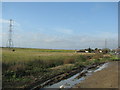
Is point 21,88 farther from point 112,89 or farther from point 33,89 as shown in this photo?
point 112,89

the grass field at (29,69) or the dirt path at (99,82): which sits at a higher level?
the grass field at (29,69)

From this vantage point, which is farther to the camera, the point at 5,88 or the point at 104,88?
the point at 104,88

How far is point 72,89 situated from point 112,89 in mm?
2231

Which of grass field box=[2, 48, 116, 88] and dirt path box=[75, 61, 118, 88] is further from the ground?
grass field box=[2, 48, 116, 88]

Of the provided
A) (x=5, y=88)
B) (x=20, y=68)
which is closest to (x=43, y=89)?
(x=5, y=88)

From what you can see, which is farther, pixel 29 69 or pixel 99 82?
pixel 29 69

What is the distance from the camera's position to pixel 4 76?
13.3 m

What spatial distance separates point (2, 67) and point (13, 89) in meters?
6.83

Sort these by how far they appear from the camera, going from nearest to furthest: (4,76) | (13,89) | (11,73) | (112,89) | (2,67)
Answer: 1. (13,89)
2. (112,89)
3. (4,76)
4. (11,73)
5. (2,67)

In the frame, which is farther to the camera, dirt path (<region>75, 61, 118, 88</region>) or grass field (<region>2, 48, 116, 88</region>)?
grass field (<region>2, 48, 116, 88</region>)

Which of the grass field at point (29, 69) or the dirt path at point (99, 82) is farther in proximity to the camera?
the grass field at point (29, 69)

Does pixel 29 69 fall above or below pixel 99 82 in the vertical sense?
above

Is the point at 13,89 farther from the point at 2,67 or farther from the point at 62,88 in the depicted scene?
the point at 2,67

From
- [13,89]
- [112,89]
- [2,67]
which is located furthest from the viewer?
[2,67]
